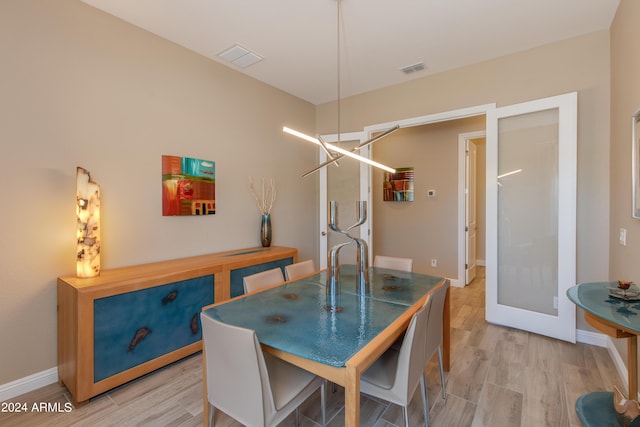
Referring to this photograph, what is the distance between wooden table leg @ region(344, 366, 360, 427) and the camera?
1131 millimetres

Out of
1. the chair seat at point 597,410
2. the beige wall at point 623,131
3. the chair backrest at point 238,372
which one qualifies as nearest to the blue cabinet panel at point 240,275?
the chair backrest at point 238,372

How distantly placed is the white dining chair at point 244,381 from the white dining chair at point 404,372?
0.34 m

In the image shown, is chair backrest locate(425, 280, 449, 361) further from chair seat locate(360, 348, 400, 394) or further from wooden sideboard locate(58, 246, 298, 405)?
wooden sideboard locate(58, 246, 298, 405)

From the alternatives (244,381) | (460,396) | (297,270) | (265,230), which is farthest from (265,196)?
(460,396)

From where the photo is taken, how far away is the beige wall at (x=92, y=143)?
201 centimetres

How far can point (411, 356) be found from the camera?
1.41 m

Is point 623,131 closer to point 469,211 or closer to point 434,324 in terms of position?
point 434,324

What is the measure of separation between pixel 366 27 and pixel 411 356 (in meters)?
2.60

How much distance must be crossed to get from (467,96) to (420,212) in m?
2.03

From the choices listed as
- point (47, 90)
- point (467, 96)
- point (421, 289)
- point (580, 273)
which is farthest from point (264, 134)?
point (580, 273)

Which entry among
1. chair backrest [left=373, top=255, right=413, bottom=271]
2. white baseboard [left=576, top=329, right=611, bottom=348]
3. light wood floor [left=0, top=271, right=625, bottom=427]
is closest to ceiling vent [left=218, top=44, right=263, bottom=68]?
chair backrest [left=373, top=255, right=413, bottom=271]

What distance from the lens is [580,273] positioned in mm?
2725

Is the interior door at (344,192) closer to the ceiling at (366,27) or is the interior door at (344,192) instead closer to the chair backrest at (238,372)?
the ceiling at (366,27)

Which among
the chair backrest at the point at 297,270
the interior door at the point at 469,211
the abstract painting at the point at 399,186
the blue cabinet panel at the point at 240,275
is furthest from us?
the abstract painting at the point at 399,186
